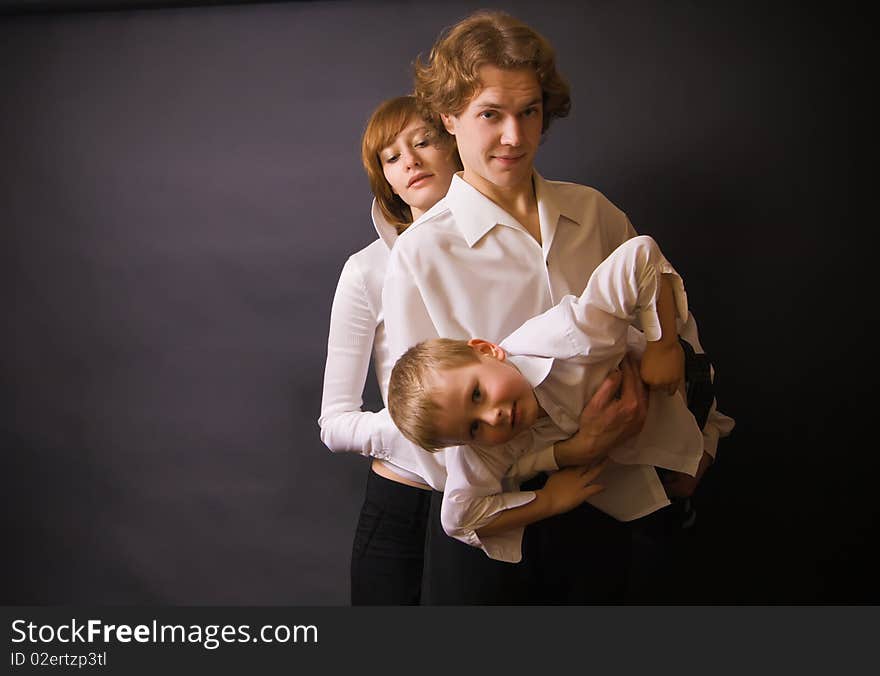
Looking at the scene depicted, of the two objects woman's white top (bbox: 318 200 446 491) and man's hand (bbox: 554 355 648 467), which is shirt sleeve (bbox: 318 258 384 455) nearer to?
woman's white top (bbox: 318 200 446 491)

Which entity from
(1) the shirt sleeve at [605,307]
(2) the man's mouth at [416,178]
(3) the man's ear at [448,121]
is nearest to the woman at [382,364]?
(2) the man's mouth at [416,178]

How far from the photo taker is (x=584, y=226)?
5.48 ft

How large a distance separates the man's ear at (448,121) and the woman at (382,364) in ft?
0.41

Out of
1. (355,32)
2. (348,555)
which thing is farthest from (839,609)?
(355,32)

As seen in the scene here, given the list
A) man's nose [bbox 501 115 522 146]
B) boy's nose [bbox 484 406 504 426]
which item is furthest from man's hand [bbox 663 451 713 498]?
man's nose [bbox 501 115 522 146]

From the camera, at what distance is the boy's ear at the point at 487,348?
1.49m

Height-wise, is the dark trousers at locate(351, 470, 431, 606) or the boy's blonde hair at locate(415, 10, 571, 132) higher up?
the boy's blonde hair at locate(415, 10, 571, 132)

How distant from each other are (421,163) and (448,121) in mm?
219

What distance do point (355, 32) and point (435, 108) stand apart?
589mm

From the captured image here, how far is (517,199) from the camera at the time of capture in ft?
5.40

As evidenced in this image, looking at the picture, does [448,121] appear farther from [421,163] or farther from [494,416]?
[494,416]

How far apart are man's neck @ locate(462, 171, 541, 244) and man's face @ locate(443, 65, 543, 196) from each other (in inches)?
1.3

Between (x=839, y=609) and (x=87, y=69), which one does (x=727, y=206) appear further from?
(x=87, y=69)

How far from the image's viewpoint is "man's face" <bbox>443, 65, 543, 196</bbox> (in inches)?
59.7
